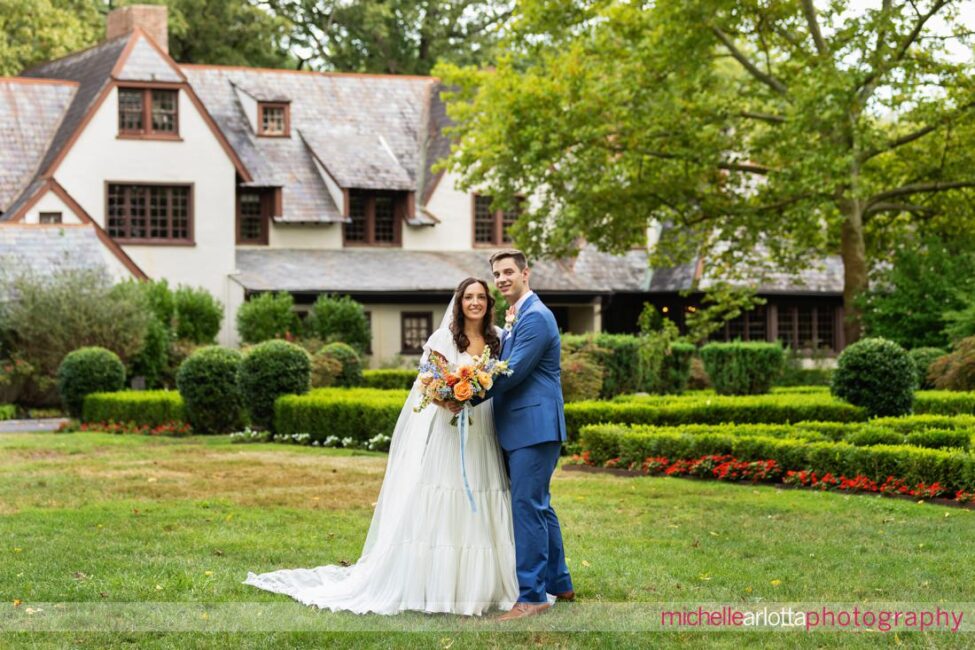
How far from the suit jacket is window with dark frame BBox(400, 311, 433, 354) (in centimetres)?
3004

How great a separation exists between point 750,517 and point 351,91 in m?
32.0

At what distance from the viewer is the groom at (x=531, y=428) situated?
812 centimetres

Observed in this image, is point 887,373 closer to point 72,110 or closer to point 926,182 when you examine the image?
point 926,182

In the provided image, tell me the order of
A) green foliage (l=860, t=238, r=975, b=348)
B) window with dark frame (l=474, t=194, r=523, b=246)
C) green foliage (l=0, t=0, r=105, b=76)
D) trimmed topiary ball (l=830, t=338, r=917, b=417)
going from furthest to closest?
green foliage (l=0, t=0, r=105, b=76)
window with dark frame (l=474, t=194, r=523, b=246)
green foliage (l=860, t=238, r=975, b=348)
trimmed topiary ball (l=830, t=338, r=917, b=417)

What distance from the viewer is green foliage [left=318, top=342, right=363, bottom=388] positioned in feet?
88.6

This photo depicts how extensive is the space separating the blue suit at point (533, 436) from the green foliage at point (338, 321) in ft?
86.2

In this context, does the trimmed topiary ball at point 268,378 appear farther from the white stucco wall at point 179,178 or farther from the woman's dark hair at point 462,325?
the white stucco wall at point 179,178

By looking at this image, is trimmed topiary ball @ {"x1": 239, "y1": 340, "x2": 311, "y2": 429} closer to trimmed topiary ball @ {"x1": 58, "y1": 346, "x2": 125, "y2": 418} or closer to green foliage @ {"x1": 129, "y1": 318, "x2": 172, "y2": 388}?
trimmed topiary ball @ {"x1": 58, "y1": 346, "x2": 125, "y2": 418}

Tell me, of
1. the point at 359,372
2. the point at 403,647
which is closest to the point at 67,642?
the point at 403,647

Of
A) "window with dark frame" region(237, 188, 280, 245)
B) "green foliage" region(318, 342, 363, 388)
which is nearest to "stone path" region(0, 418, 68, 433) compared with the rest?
"green foliage" region(318, 342, 363, 388)

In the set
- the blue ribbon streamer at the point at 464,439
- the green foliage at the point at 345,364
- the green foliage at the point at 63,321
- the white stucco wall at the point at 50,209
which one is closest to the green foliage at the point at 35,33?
the white stucco wall at the point at 50,209

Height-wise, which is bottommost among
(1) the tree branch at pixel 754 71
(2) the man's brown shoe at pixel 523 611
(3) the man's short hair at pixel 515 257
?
(2) the man's brown shoe at pixel 523 611

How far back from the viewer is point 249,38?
47.5 metres

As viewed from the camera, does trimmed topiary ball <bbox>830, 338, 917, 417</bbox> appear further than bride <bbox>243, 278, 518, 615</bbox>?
Yes
